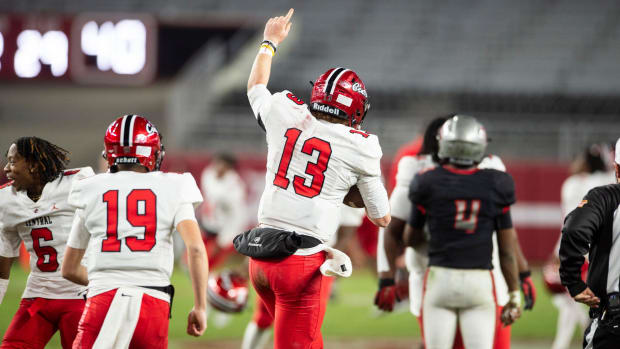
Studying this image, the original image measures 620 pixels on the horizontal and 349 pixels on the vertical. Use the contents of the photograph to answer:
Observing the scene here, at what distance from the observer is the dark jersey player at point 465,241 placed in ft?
15.0

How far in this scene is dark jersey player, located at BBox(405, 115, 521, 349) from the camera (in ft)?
15.0

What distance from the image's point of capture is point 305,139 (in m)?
4.02

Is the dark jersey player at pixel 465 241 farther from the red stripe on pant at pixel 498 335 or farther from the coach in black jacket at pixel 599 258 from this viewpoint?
the coach in black jacket at pixel 599 258

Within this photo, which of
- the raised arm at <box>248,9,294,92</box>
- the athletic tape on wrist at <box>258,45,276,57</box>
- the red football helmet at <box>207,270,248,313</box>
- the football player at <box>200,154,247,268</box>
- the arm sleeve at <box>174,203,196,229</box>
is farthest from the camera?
the football player at <box>200,154,247,268</box>

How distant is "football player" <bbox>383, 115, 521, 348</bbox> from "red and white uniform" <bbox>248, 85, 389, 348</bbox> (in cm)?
66

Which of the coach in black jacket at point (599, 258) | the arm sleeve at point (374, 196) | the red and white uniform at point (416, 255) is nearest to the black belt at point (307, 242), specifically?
the arm sleeve at point (374, 196)

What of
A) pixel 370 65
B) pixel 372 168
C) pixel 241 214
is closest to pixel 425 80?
pixel 370 65

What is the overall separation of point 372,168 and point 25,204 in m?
1.89

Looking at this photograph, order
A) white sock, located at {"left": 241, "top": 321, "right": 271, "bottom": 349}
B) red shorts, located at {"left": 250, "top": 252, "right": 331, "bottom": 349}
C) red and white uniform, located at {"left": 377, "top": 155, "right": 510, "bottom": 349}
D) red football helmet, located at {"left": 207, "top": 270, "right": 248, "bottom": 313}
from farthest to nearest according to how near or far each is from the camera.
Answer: red football helmet, located at {"left": 207, "top": 270, "right": 248, "bottom": 313}, white sock, located at {"left": 241, "top": 321, "right": 271, "bottom": 349}, red and white uniform, located at {"left": 377, "top": 155, "right": 510, "bottom": 349}, red shorts, located at {"left": 250, "top": 252, "right": 331, "bottom": 349}

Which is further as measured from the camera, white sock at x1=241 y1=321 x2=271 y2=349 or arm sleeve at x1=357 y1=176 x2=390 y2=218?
white sock at x1=241 y1=321 x2=271 y2=349

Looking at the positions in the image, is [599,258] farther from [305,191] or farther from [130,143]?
[130,143]

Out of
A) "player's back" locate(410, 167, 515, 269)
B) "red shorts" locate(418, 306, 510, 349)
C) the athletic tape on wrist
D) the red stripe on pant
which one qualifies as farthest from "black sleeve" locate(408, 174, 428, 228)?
the athletic tape on wrist

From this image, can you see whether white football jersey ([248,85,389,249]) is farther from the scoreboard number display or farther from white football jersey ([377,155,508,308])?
the scoreboard number display

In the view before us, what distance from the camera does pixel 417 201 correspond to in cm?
471
